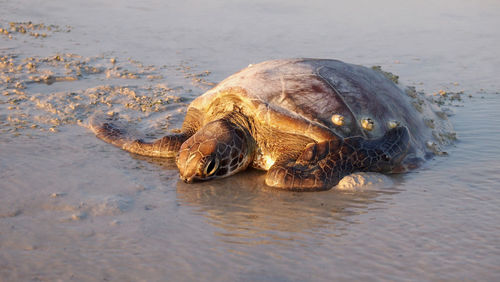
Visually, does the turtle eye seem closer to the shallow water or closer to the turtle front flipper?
the shallow water

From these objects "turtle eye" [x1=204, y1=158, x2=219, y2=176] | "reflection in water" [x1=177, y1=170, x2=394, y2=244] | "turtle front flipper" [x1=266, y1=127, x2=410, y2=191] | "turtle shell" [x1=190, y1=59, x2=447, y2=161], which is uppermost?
"turtle shell" [x1=190, y1=59, x2=447, y2=161]

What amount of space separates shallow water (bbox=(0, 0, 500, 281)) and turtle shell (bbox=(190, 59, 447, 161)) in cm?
54

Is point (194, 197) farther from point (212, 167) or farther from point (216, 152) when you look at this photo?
point (216, 152)

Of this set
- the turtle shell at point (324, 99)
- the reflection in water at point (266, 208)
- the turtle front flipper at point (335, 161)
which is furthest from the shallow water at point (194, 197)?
the turtle shell at point (324, 99)

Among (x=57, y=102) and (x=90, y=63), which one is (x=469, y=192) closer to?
(x=57, y=102)

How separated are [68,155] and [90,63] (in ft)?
11.6

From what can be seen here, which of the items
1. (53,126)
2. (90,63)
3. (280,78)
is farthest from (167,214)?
(90,63)

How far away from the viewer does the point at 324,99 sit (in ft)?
15.4

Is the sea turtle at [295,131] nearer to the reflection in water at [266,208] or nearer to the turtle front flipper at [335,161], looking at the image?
the turtle front flipper at [335,161]

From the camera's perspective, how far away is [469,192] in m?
4.18

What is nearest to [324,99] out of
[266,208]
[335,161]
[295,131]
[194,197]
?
[295,131]

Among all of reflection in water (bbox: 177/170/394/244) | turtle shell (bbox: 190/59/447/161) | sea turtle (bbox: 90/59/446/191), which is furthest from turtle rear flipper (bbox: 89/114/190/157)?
reflection in water (bbox: 177/170/394/244)

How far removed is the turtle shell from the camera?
180 inches

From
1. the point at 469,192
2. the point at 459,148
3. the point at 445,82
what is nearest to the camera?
the point at 469,192
